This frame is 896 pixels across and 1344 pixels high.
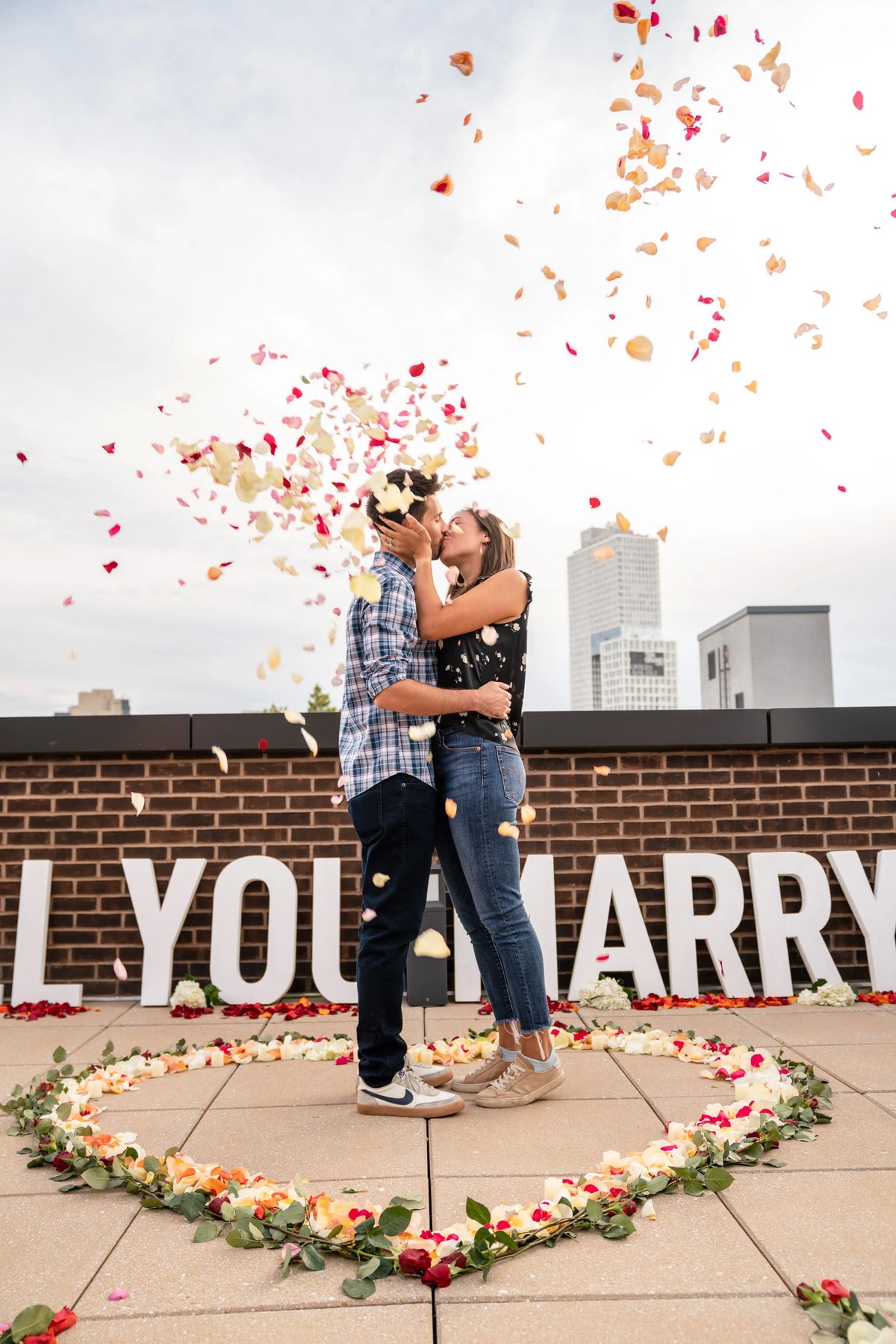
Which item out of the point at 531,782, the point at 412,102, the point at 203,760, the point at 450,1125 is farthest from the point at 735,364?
the point at 203,760

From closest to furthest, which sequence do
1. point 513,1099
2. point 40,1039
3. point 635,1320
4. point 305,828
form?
point 635,1320 → point 513,1099 → point 40,1039 → point 305,828

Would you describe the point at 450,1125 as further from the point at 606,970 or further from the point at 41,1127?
the point at 606,970

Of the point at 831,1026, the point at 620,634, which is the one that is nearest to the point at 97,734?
the point at 831,1026

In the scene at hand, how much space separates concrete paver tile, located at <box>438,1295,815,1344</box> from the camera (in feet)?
5.58

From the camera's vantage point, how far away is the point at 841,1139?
273cm

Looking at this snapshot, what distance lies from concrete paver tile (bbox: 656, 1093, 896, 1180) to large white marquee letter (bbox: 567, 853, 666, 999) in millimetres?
1719

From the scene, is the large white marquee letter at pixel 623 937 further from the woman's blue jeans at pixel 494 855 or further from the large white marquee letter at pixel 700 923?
the woman's blue jeans at pixel 494 855

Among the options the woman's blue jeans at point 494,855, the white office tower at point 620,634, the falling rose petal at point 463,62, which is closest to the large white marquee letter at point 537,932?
the woman's blue jeans at point 494,855

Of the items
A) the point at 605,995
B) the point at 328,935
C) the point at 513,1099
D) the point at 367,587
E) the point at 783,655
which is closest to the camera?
the point at 367,587

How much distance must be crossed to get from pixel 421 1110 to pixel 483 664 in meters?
1.39

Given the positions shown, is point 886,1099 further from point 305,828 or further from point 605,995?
point 305,828

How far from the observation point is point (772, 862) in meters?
5.08

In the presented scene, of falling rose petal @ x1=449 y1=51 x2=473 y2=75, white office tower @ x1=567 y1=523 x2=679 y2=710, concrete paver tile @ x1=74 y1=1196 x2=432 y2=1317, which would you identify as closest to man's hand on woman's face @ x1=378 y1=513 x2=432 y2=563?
falling rose petal @ x1=449 y1=51 x2=473 y2=75

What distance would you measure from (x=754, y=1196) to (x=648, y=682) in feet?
153
